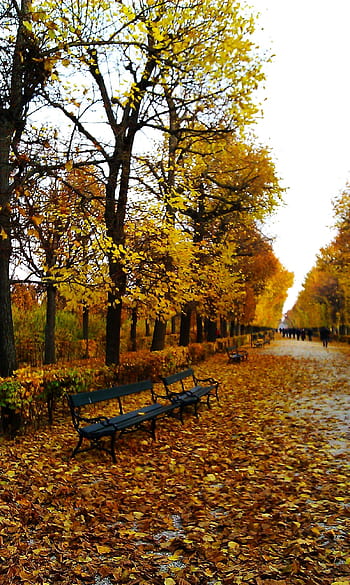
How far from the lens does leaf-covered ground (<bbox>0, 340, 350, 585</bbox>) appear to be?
132 inches

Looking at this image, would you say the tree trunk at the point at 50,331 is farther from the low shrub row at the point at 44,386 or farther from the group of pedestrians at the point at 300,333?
the group of pedestrians at the point at 300,333

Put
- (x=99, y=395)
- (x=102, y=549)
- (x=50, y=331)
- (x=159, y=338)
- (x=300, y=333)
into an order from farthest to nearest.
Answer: (x=300, y=333)
(x=159, y=338)
(x=50, y=331)
(x=99, y=395)
(x=102, y=549)

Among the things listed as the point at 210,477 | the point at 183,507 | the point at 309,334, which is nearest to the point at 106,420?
the point at 210,477

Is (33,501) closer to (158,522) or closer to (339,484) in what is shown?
(158,522)

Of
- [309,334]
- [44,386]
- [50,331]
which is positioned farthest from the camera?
[309,334]

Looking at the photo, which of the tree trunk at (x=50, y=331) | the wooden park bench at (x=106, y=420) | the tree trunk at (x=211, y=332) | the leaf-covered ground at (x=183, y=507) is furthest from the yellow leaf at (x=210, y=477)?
the tree trunk at (x=211, y=332)

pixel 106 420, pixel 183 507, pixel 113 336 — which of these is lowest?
pixel 183 507

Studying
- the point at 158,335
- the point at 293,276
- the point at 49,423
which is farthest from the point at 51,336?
the point at 293,276

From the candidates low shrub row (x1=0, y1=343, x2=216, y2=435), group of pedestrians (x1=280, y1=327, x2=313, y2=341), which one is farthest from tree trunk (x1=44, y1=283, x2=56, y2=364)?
group of pedestrians (x1=280, y1=327, x2=313, y2=341)

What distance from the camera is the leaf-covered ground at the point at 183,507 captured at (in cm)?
336

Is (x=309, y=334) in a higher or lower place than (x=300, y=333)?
higher

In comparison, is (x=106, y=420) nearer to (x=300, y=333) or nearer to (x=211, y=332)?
(x=211, y=332)

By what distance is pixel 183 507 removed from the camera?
4555mm

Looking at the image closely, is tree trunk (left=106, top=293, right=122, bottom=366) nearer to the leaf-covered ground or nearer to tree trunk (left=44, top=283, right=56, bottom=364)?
tree trunk (left=44, top=283, right=56, bottom=364)
